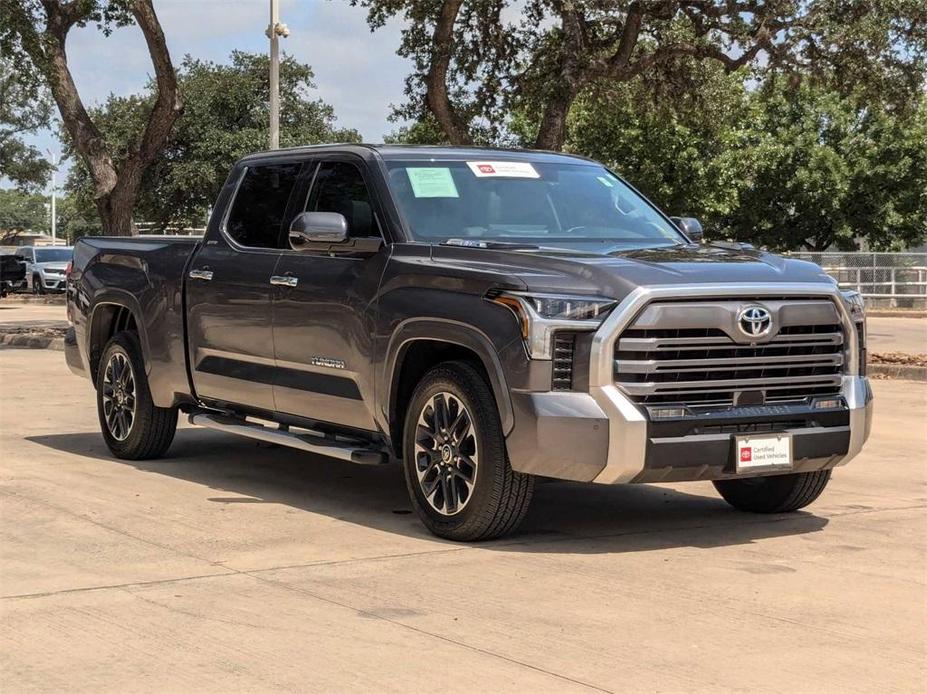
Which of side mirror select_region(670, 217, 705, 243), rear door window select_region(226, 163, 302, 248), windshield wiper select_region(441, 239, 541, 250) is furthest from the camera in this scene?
rear door window select_region(226, 163, 302, 248)

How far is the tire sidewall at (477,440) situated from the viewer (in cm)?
717

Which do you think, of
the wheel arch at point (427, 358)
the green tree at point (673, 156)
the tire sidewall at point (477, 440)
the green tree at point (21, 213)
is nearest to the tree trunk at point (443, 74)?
the wheel arch at point (427, 358)

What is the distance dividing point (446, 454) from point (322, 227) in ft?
4.75

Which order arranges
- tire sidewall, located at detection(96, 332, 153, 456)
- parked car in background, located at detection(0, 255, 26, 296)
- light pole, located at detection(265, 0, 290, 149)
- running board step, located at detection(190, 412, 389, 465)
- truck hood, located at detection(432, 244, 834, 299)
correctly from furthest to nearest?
parked car in background, located at detection(0, 255, 26, 296) < light pole, located at detection(265, 0, 290, 149) < tire sidewall, located at detection(96, 332, 153, 456) < running board step, located at detection(190, 412, 389, 465) < truck hood, located at detection(432, 244, 834, 299)

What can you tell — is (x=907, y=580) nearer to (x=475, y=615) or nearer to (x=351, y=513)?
(x=475, y=615)

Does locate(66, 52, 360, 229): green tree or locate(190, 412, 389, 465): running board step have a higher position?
locate(66, 52, 360, 229): green tree

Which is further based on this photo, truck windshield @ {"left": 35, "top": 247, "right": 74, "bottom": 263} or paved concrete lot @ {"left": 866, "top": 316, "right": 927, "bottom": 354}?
truck windshield @ {"left": 35, "top": 247, "right": 74, "bottom": 263}

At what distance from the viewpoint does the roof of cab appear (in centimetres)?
859

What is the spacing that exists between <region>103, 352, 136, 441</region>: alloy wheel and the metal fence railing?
108ft

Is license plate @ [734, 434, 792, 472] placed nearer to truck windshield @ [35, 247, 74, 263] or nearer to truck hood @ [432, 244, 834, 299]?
truck hood @ [432, 244, 834, 299]

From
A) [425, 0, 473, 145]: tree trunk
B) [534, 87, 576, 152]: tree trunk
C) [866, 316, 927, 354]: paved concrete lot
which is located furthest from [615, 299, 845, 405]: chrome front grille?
[425, 0, 473, 145]: tree trunk

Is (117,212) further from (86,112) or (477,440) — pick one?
(477,440)

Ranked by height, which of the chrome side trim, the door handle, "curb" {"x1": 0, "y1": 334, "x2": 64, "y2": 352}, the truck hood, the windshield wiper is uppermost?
the windshield wiper

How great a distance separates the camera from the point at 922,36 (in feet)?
78.4
